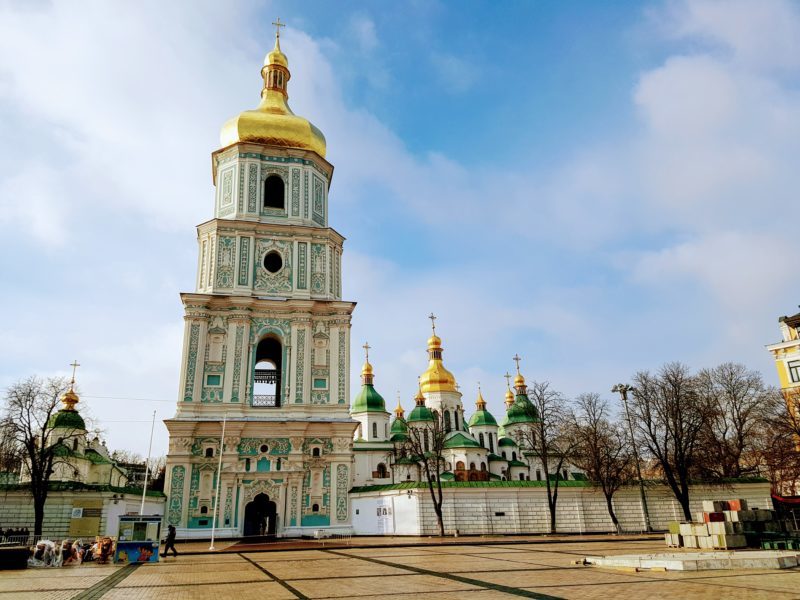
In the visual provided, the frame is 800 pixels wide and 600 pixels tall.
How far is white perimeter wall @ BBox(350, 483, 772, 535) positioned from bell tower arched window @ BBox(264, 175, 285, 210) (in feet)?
67.0

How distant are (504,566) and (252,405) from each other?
74.2 ft

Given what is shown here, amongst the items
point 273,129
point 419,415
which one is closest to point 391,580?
point 273,129

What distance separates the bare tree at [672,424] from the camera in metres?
31.8

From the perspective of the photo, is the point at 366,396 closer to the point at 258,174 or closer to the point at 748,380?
the point at 258,174

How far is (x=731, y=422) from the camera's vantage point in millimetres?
43156

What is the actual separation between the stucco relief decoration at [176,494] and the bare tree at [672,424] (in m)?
25.3

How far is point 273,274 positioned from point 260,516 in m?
14.6

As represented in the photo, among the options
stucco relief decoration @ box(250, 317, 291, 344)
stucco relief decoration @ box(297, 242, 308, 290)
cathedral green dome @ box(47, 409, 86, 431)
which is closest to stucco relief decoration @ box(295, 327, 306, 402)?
stucco relief decoration @ box(250, 317, 291, 344)

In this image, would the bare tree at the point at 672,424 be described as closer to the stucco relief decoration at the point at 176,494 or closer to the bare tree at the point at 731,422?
the bare tree at the point at 731,422

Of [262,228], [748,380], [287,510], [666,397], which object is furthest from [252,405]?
[748,380]

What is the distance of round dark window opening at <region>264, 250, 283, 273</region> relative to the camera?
3828 centimetres

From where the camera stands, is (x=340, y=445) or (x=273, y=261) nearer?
(x=340, y=445)

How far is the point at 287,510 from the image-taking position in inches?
1273

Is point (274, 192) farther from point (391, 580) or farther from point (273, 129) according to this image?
point (391, 580)
